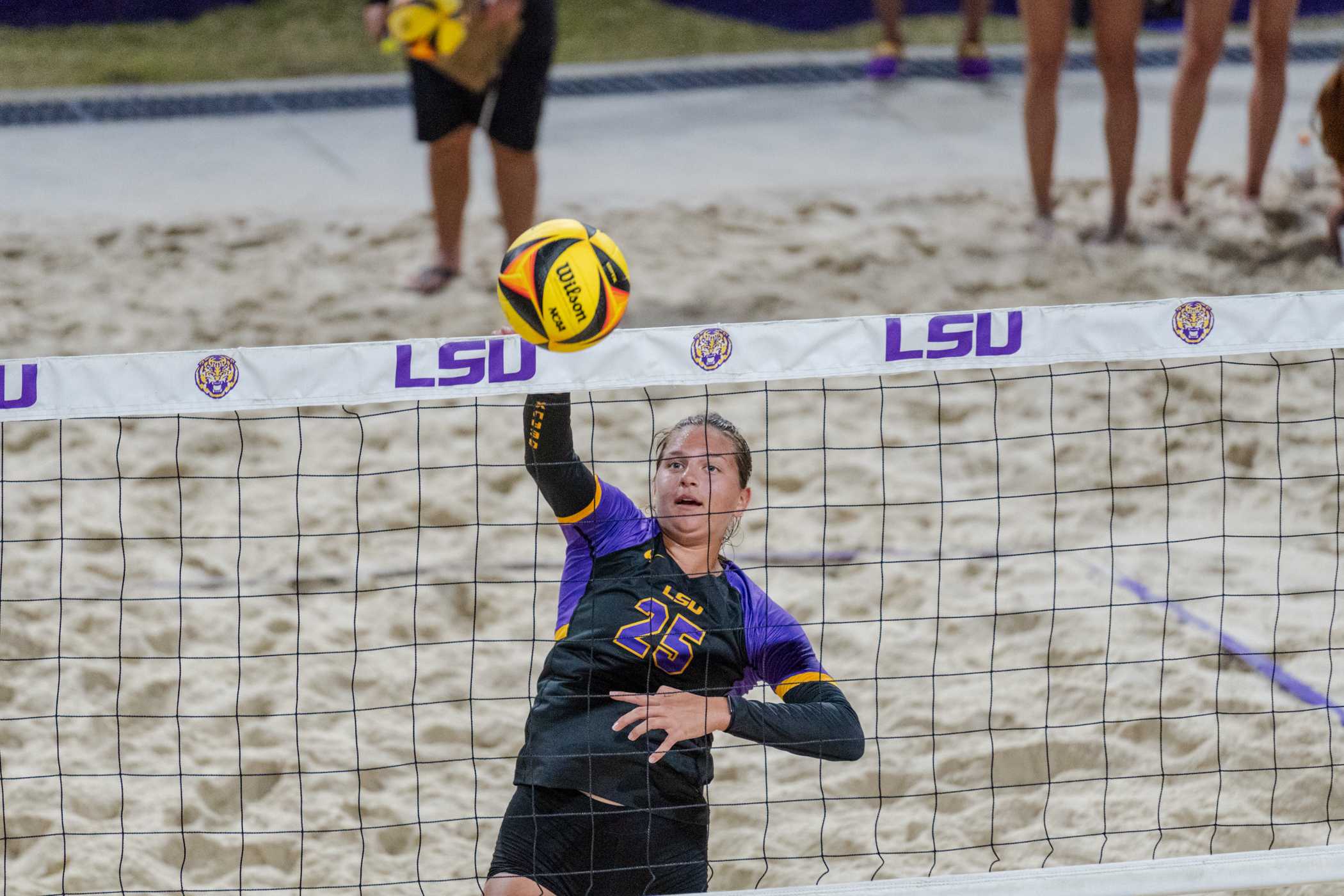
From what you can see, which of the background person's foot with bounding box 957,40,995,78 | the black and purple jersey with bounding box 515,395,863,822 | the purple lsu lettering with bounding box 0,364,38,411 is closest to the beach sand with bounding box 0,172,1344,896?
the black and purple jersey with bounding box 515,395,863,822

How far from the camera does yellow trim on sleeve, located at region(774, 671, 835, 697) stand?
248 centimetres

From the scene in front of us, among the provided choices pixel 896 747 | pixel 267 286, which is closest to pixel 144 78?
pixel 267 286

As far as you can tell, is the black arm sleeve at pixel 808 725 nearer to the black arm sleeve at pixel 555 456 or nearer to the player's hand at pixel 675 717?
the player's hand at pixel 675 717

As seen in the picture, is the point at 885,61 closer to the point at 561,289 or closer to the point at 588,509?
the point at 588,509

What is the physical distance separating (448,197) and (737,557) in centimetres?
191

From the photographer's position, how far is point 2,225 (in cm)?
543

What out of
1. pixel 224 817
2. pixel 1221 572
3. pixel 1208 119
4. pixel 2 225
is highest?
pixel 1208 119

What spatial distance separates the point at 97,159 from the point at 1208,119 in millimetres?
4959

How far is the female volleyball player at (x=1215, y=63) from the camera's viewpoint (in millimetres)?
5223

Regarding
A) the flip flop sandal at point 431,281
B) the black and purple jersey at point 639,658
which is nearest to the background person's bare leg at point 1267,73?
the flip flop sandal at point 431,281

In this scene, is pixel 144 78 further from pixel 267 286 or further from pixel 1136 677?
pixel 1136 677

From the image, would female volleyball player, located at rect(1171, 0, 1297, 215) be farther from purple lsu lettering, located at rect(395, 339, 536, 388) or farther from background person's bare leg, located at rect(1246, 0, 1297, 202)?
purple lsu lettering, located at rect(395, 339, 536, 388)

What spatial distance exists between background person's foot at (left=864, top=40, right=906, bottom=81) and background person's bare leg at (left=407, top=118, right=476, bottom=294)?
2.97 meters

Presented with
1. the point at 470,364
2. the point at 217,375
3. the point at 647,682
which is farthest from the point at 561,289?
the point at 647,682
